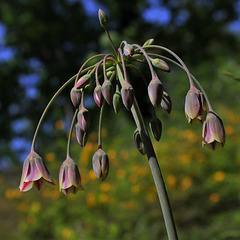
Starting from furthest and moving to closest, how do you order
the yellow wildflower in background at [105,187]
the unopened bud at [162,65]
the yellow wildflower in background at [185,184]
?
1. the yellow wildflower in background at [105,187]
2. the yellow wildflower in background at [185,184]
3. the unopened bud at [162,65]

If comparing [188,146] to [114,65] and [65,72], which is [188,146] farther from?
[65,72]

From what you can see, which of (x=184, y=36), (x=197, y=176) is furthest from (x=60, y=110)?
(x=197, y=176)

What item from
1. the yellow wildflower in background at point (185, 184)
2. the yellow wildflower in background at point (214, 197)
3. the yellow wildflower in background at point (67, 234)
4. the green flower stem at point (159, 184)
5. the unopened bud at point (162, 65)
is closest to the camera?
the green flower stem at point (159, 184)

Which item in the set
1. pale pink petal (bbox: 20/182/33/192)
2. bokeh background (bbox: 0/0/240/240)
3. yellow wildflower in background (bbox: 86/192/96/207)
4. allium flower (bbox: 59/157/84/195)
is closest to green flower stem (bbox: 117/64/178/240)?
allium flower (bbox: 59/157/84/195)

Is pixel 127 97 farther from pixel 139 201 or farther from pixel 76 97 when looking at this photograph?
pixel 139 201

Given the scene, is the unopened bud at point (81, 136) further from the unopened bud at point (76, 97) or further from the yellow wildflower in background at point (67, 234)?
the yellow wildflower in background at point (67, 234)

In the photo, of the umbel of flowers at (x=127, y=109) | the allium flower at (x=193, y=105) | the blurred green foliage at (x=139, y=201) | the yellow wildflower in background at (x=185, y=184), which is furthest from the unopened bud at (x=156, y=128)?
the yellow wildflower in background at (x=185, y=184)

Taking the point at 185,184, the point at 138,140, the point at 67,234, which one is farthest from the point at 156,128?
the point at 185,184
